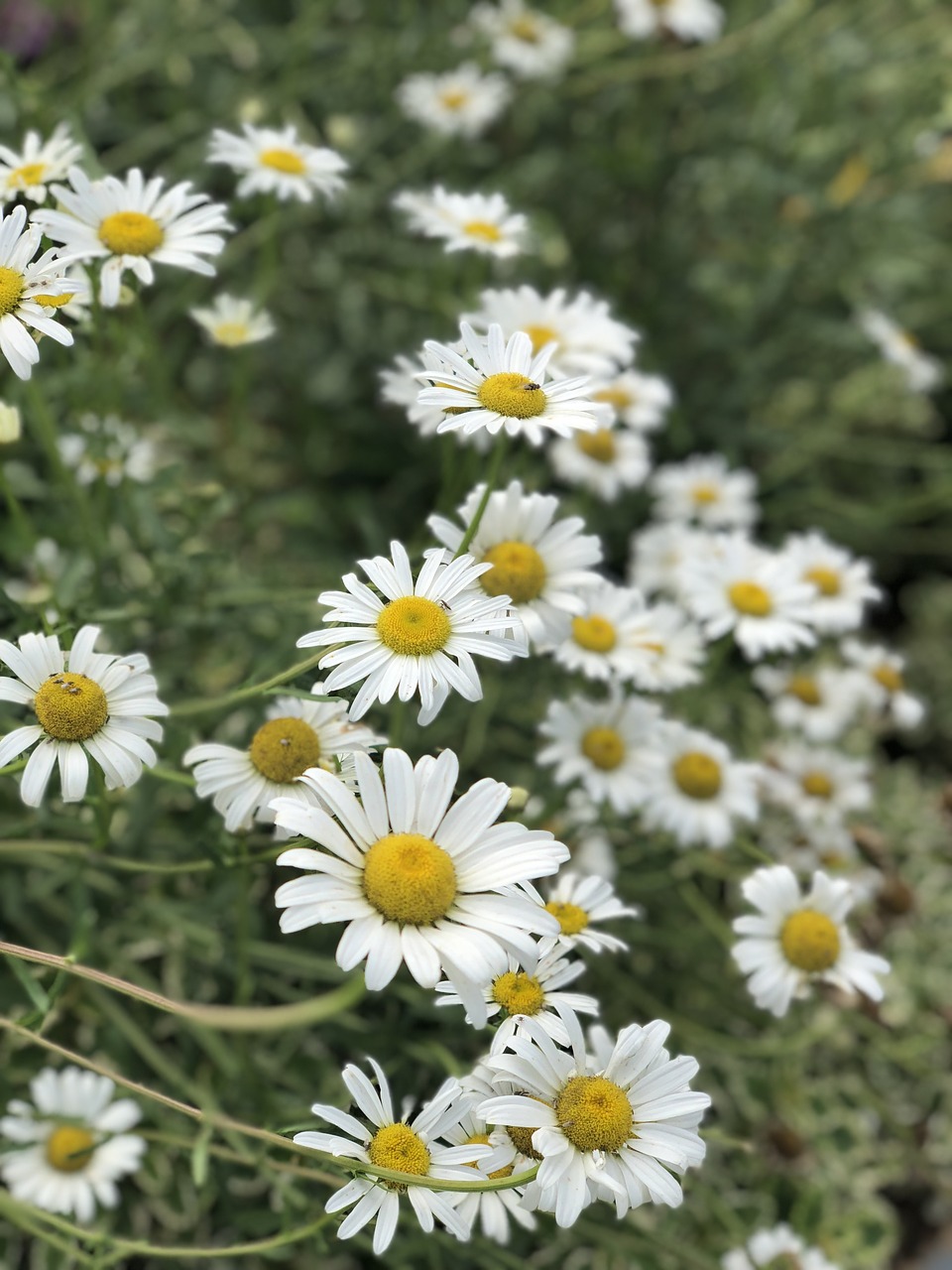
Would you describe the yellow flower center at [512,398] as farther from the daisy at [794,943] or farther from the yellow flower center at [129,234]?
the daisy at [794,943]

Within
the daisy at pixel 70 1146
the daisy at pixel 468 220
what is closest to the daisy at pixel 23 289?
the daisy at pixel 468 220

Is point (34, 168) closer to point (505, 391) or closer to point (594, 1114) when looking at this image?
point (505, 391)

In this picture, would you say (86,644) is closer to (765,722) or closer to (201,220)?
(201,220)

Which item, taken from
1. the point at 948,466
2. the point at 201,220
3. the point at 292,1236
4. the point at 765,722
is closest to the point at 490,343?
the point at 201,220

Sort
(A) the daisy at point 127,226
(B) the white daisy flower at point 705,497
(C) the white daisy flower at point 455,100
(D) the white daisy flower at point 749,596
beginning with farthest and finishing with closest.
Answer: (C) the white daisy flower at point 455,100
(B) the white daisy flower at point 705,497
(D) the white daisy flower at point 749,596
(A) the daisy at point 127,226

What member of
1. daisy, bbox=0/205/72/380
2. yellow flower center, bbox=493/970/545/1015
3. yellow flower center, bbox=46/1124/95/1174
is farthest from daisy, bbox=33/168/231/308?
yellow flower center, bbox=46/1124/95/1174
